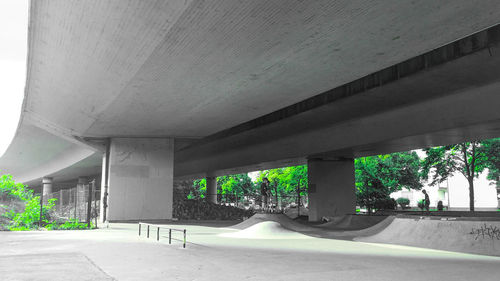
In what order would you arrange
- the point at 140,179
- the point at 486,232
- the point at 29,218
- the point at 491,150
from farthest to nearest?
→ the point at 491,150, the point at 140,179, the point at 29,218, the point at 486,232

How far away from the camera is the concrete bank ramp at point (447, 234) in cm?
1167

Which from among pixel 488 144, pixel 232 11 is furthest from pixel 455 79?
pixel 488 144

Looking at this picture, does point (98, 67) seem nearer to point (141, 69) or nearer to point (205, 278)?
point (141, 69)

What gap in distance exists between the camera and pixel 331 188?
32219 millimetres

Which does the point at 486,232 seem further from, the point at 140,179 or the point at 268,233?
the point at 140,179

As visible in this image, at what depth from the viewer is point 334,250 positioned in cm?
1251

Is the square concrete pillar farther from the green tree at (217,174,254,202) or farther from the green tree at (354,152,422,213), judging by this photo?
the green tree at (217,174,254,202)

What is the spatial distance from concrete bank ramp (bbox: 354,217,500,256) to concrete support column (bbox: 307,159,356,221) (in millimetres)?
15341

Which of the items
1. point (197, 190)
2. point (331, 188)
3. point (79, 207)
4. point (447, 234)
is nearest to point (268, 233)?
point (447, 234)

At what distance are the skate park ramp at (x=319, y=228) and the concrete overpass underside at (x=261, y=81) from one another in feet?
18.4

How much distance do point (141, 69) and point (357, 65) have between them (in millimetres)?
8156

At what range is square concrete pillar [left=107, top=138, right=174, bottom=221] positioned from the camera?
28.1m

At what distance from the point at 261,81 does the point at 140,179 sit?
579 inches

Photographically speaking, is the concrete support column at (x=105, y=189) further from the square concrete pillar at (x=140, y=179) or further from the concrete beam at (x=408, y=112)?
the concrete beam at (x=408, y=112)
